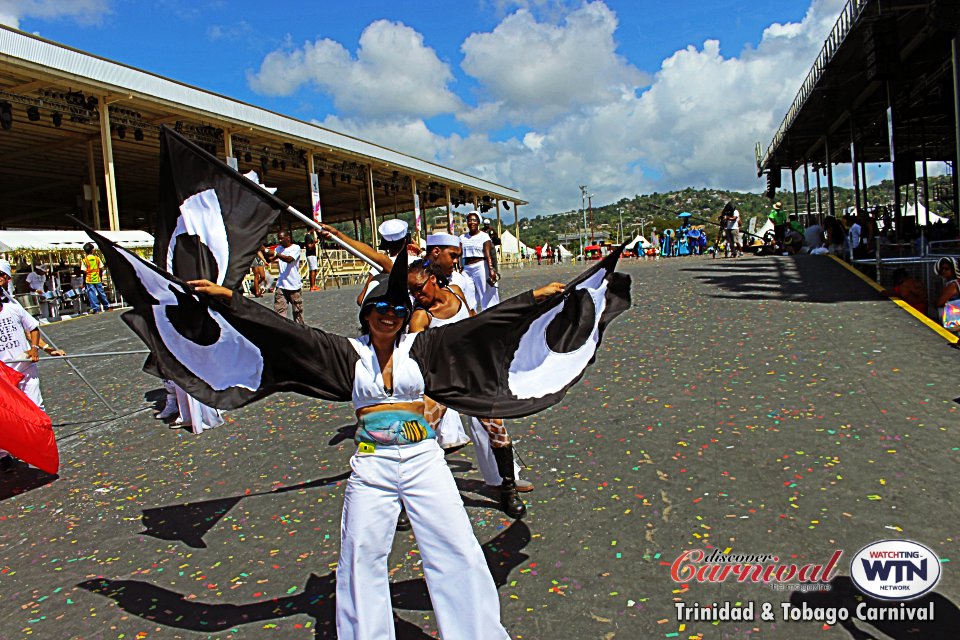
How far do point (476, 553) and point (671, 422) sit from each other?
3.81m

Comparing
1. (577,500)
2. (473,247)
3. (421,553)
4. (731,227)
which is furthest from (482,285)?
(731,227)

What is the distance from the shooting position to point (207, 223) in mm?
4023

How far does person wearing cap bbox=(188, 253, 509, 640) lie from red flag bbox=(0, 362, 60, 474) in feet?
12.3

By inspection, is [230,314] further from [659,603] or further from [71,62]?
[71,62]

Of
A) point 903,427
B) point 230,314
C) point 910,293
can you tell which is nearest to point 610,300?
point 230,314

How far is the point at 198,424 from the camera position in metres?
6.10

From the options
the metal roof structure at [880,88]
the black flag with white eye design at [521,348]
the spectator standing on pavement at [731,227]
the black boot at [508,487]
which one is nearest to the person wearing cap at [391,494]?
the black flag with white eye design at [521,348]

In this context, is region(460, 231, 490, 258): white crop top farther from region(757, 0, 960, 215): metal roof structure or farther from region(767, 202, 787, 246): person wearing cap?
region(767, 202, 787, 246): person wearing cap

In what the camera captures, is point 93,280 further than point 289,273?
Yes

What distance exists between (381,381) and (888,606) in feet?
8.79

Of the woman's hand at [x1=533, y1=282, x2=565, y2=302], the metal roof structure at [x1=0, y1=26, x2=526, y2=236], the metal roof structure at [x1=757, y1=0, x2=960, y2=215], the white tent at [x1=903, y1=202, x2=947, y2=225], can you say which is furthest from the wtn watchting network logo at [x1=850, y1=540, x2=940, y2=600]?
the white tent at [x1=903, y1=202, x2=947, y2=225]

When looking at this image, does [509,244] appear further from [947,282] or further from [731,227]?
[947,282]

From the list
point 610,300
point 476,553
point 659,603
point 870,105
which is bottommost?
point 659,603

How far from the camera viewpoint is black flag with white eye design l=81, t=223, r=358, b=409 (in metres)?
3.16
